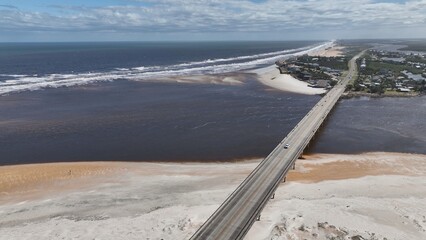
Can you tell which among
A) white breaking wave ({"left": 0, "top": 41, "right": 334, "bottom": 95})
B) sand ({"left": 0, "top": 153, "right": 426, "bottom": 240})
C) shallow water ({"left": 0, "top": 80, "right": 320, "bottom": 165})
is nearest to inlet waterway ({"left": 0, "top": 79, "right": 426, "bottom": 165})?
shallow water ({"left": 0, "top": 80, "right": 320, "bottom": 165})

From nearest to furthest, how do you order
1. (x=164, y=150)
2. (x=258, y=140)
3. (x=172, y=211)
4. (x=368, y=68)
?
(x=172, y=211)
(x=164, y=150)
(x=258, y=140)
(x=368, y=68)

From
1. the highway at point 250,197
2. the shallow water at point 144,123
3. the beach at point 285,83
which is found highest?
the highway at point 250,197

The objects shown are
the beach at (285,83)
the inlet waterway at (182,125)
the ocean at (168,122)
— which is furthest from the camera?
the beach at (285,83)

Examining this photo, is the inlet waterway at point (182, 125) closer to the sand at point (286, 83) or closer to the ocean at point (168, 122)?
the ocean at point (168, 122)

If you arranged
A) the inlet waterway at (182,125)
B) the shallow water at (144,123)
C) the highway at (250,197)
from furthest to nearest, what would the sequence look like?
the inlet waterway at (182,125) → the shallow water at (144,123) → the highway at (250,197)

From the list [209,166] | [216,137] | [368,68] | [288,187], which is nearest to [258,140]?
[216,137]

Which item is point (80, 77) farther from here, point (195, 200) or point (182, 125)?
point (195, 200)

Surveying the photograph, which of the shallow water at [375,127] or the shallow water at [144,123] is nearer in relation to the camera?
the shallow water at [144,123]

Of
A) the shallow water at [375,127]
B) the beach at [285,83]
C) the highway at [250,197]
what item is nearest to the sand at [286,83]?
the beach at [285,83]

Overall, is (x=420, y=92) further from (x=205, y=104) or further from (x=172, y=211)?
(x=172, y=211)
